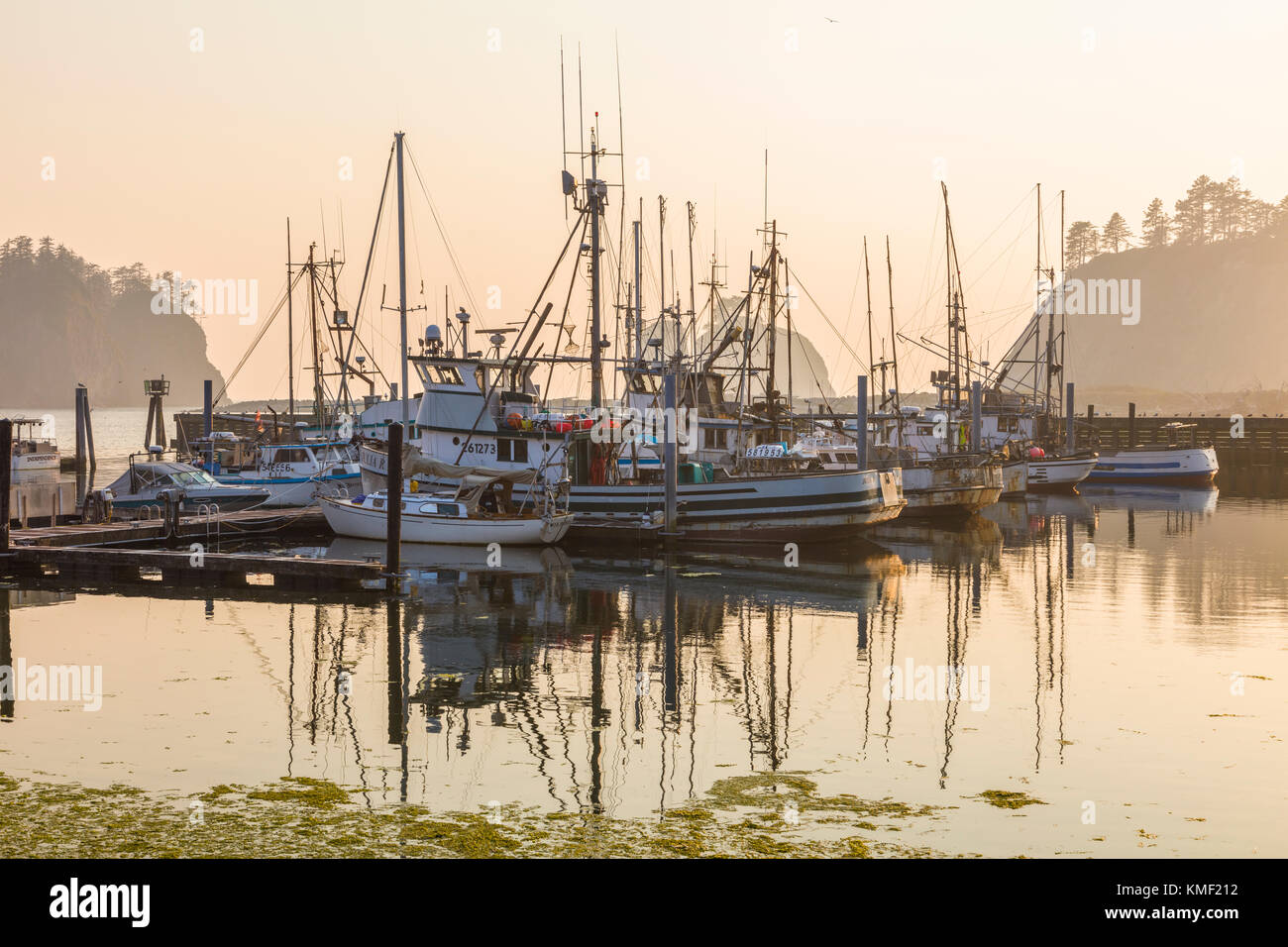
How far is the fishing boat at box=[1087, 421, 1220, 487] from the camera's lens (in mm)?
65312

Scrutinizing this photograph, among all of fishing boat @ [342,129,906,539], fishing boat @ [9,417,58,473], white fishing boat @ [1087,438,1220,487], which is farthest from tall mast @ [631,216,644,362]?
fishing boat @ [9,417,58,473]

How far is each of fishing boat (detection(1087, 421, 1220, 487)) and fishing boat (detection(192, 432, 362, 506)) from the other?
41388mm

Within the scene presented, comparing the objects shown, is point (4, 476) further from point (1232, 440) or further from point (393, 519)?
point (1232, 440)

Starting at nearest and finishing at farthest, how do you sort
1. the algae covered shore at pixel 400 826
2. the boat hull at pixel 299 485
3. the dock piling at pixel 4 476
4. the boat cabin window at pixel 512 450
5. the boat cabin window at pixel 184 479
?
the algae covered shore at pixel 400 826 → the dock piling at pixel 4 476 → the boat cabin window at pixel 512 450 → the boat cabin window at pixel 184 479 → the boat hull at pixel 299 485

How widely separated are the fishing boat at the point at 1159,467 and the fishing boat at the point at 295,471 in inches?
1629

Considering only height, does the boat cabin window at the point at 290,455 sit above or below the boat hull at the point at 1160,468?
above

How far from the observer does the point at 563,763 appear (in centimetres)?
1327

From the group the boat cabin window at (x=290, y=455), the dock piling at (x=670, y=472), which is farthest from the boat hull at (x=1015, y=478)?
the boat cabin window at (x=290, y=455)

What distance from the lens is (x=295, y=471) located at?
46500mm

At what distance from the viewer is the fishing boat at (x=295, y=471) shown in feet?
148

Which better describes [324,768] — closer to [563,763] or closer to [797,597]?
[563,763]

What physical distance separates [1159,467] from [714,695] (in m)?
56.2

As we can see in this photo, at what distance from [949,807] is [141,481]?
121ft

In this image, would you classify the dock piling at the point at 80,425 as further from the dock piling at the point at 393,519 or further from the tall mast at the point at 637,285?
the dock piling at the point at 393,519
